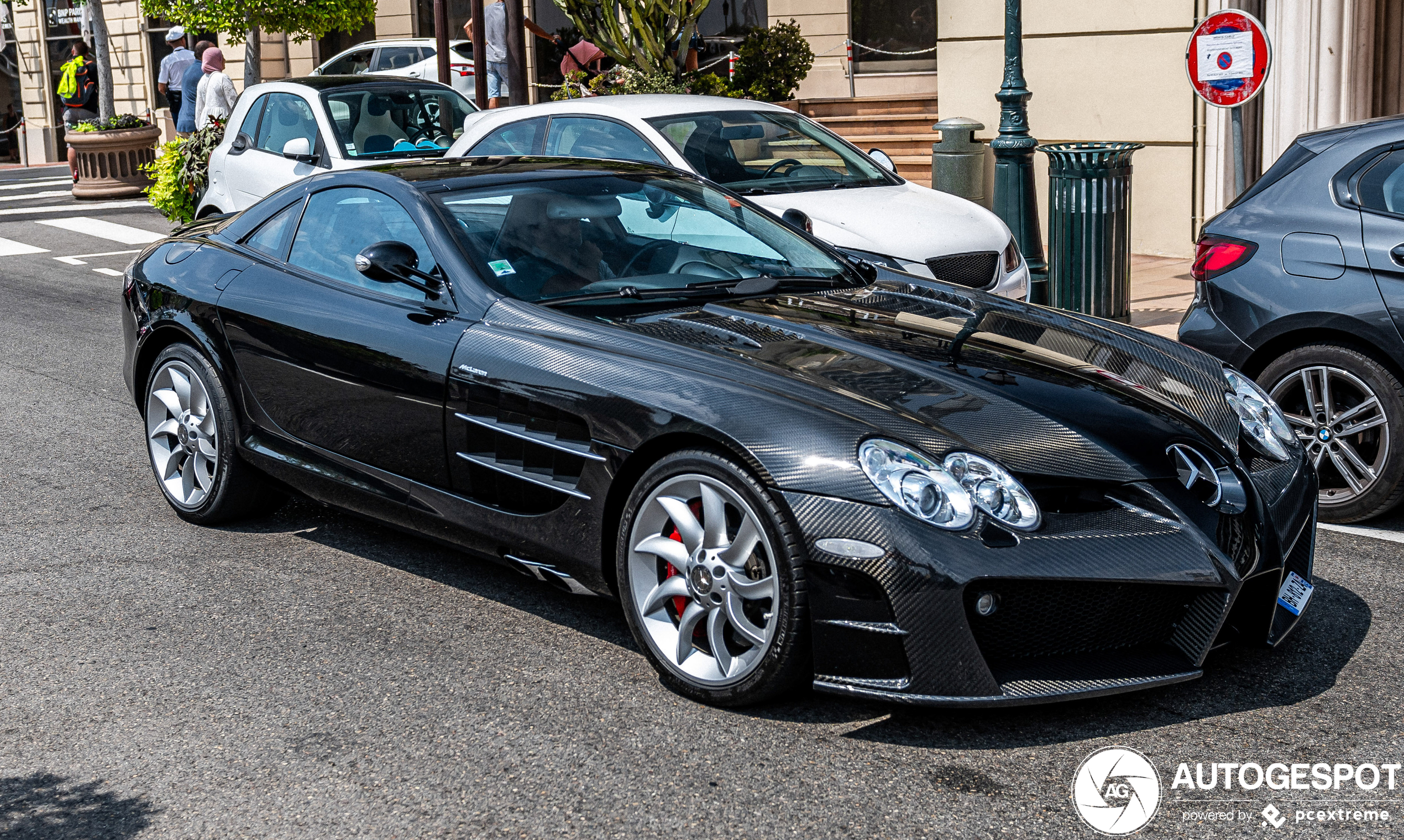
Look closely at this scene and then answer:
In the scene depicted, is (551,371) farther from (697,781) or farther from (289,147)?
(289,147)

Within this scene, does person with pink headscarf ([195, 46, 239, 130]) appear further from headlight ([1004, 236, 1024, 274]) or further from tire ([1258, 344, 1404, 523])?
tire ([1258, 344, 1404, 523])

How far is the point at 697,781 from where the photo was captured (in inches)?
141

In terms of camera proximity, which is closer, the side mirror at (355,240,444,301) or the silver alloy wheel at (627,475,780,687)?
the silver alloy wheel at (627,475,780,687)

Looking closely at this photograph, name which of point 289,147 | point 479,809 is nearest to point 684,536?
point 479,809

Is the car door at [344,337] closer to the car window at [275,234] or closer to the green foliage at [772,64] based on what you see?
the car window at [275,234]

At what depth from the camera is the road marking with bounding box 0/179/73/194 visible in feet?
81.3

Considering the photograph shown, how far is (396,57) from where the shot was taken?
77.7ft

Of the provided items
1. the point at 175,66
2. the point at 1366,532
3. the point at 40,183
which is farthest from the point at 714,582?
the point at 40,183

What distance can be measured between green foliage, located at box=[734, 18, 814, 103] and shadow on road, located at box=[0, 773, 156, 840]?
1535 cm

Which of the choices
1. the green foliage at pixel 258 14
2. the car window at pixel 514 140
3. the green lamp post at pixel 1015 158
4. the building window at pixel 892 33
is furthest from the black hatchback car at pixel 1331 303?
the green foliage at pixel 258 14

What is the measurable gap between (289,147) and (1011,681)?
9.23 meters

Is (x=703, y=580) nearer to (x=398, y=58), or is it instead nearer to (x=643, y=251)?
(x=643, y=251)

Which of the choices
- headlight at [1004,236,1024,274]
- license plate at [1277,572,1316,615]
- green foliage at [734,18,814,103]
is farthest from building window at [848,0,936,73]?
license plate at [1277,572,1316,615]

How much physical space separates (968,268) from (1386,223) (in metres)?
3.59
